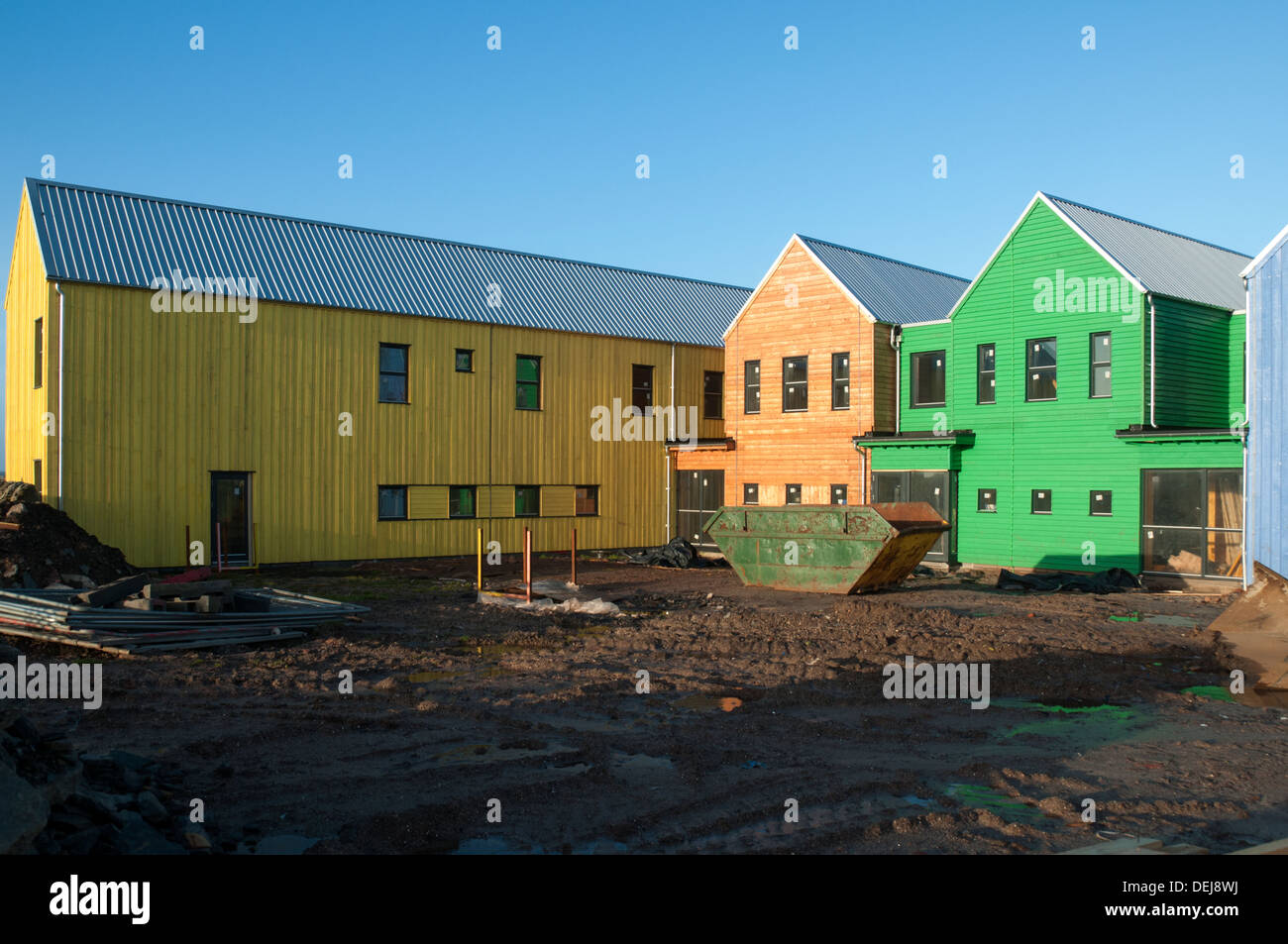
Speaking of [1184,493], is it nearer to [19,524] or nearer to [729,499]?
[729,499]

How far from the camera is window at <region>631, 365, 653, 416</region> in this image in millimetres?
32469

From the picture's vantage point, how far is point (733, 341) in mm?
30234

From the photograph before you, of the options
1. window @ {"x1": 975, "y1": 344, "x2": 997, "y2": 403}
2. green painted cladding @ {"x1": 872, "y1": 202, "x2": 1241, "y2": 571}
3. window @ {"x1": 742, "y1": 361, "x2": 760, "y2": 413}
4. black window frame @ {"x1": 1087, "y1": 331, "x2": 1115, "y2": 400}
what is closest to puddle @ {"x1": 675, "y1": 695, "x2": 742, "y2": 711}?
green painted cladding @ {"x1": 872, "y1": 202, "x2": 1241, "y2": 571}

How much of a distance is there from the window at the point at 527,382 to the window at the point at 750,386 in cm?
606

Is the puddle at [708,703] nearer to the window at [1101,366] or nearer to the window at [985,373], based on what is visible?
the window at [1101,366]

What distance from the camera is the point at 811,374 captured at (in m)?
28.2

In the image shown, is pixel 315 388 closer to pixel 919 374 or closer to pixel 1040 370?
pixel 919 374

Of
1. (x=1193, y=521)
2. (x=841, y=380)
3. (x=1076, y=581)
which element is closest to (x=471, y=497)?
(x=841, y=380)

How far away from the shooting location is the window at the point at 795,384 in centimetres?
2859

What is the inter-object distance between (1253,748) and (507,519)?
22.5 meters

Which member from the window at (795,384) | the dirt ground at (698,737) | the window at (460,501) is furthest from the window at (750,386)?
the dirt ground at (698,737)

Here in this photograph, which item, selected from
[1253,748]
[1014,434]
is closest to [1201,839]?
[1253,748]

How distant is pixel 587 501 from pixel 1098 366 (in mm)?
14902

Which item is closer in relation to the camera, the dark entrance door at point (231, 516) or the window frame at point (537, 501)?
the dark entrance door at point (231, 516)
